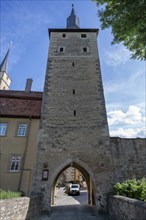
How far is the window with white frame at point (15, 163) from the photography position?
11758 millimetres

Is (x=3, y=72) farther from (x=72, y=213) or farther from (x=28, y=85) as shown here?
(x=72, y=213)

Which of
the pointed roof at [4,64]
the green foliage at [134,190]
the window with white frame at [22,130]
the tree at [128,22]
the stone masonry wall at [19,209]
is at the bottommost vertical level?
the stone masonry wall at [19,209]

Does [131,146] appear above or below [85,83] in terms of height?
below

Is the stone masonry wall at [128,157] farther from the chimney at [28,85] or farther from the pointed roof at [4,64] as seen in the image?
the pointed roof at [4,64]

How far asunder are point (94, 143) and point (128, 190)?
4.13 meters

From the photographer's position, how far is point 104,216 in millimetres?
8969

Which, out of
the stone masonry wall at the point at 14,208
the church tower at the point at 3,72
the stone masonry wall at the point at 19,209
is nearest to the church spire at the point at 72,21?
the church tower at the point at 3,72

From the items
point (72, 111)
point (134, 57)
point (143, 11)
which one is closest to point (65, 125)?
point (72, 111)

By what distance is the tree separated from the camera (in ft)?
19.0

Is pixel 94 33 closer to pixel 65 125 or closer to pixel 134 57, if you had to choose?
pixel 65 125

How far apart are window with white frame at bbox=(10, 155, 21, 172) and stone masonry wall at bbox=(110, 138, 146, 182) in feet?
22.0

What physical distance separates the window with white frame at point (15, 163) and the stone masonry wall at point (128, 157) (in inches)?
264

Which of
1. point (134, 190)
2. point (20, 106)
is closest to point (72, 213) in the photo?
point (134, 190)

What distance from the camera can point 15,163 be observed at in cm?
1191
